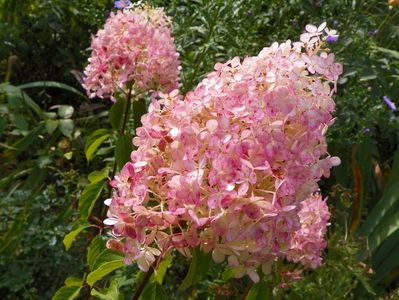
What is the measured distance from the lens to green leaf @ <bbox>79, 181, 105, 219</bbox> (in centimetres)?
143

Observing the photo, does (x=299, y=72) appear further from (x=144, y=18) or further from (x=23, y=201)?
(x=23, y=201)

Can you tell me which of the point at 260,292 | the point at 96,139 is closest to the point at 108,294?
the point at 260,292

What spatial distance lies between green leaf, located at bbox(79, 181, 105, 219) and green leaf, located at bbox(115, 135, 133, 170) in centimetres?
6

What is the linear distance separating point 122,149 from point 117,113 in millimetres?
215

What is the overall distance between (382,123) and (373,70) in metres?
0.24

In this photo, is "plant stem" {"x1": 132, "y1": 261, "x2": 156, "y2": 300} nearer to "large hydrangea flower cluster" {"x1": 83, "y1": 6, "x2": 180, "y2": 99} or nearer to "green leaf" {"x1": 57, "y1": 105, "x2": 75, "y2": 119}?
"large hydrangea flower cluster" {"x1": 83, "y1": 6, "x2": 180, "y2": 99}

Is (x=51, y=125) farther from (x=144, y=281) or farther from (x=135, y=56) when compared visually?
(x=144, y=281)

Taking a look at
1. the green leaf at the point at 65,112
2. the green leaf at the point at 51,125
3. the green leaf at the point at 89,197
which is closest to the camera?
the green leaf at the point at 89,197

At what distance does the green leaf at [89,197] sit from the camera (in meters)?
1.43

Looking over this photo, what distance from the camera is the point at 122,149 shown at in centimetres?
147

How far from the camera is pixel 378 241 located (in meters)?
2.58

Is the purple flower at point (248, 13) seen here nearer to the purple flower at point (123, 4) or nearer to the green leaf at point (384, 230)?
the purple flower at point (123, 4)

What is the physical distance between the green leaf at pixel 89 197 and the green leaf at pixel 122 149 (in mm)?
63

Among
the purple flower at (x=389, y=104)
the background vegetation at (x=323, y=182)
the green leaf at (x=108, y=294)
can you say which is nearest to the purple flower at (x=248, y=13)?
the background vegetation at (x=323, y=182)
